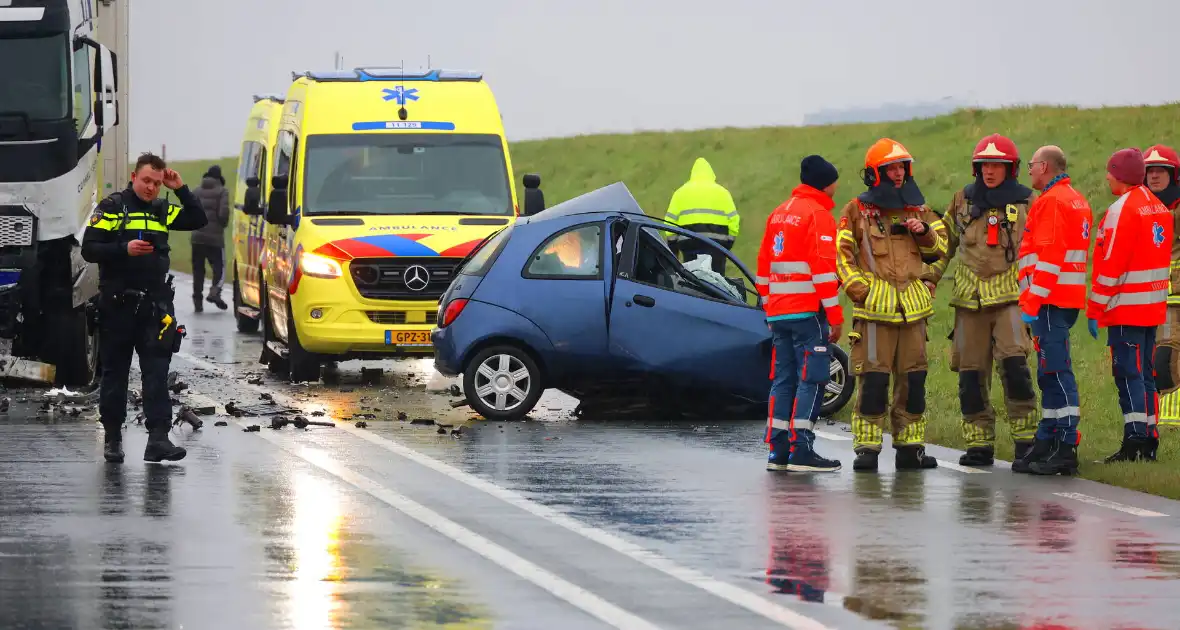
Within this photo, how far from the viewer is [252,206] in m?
19.9

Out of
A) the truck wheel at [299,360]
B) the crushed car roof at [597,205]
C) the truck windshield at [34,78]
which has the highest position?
the truck windshield at [34,78]

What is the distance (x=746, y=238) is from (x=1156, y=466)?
3295 cm

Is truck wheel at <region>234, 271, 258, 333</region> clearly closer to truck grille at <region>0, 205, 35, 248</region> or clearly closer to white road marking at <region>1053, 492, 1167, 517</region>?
truck grille at <region>0, 205, 35, 248</region>

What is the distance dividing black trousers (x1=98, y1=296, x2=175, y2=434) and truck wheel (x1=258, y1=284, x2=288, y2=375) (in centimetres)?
650

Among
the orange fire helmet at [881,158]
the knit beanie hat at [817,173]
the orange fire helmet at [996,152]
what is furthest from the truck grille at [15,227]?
the orange fire helmet at [996,152]

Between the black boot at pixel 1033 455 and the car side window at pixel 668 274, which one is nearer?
the black boot at pixel 1033 455

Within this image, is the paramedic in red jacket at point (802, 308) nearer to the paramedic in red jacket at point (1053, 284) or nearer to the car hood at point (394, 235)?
the paramedic in red jacket at point (1053, 284)

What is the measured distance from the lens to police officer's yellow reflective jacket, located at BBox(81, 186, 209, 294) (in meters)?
12.6

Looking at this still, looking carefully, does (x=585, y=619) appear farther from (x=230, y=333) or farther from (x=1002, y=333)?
(x=230, y=333)

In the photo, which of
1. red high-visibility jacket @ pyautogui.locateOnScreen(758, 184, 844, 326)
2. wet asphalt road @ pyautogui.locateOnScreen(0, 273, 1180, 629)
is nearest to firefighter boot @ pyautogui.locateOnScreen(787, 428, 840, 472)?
wet asphalt road @ pyautogui.locateOnScreen(0, 273, 1180, 629)

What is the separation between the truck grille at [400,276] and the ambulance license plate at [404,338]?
0.96 ft

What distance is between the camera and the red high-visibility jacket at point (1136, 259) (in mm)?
12938

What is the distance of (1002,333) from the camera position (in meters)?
12.7

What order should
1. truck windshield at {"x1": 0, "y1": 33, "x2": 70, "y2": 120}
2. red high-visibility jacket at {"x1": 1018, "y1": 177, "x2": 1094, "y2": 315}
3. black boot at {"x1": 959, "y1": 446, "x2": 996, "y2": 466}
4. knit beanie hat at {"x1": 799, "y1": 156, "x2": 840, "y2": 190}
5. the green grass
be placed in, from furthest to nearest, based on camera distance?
the green grass
truck windshield at {"x1": 0, "y1": 33, "x2": 70, "y2": 120}
black boot at {"x1": 959, "y1": 446, "x2": 996, "y2": 466}
knit beanie hat at {"x1": 799, "y1": 156, "x2": 840, "y2": 190}
red high-visibility jacket at {"x1": 1018, "y1": 177, "x2": 1094, "y2": 315}
